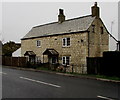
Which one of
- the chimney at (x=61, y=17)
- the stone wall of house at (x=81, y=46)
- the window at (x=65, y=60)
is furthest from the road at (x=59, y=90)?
the chimney at (x=61, y=17)

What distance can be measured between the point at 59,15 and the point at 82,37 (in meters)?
9.47

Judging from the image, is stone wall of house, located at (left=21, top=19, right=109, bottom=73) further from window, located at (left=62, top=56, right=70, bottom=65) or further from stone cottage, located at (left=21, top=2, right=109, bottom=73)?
window, located at (left=62, top=56, right=70, bottom=65)

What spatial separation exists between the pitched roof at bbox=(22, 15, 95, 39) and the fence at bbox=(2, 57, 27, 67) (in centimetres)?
589

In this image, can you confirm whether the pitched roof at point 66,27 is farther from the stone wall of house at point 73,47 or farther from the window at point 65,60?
the window at point 65,60

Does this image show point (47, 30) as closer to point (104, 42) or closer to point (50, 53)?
point (50, 53)

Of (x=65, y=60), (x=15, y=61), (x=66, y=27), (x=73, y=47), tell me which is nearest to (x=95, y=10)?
(x=66, y=27)

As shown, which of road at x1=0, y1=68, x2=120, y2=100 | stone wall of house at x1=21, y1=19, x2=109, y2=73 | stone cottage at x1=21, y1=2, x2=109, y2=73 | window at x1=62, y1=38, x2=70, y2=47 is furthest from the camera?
window at x1=62, y1=38, x2=70, y2=47

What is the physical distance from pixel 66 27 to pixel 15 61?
1134cm

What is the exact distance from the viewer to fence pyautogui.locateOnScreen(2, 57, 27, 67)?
110 feet

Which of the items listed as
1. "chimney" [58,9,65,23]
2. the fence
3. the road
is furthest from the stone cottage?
the road

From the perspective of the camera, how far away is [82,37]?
1106 inches

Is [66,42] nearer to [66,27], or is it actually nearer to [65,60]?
[65,60]

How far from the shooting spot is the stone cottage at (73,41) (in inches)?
1097

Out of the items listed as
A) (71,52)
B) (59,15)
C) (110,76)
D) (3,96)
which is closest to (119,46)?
(71,52)
